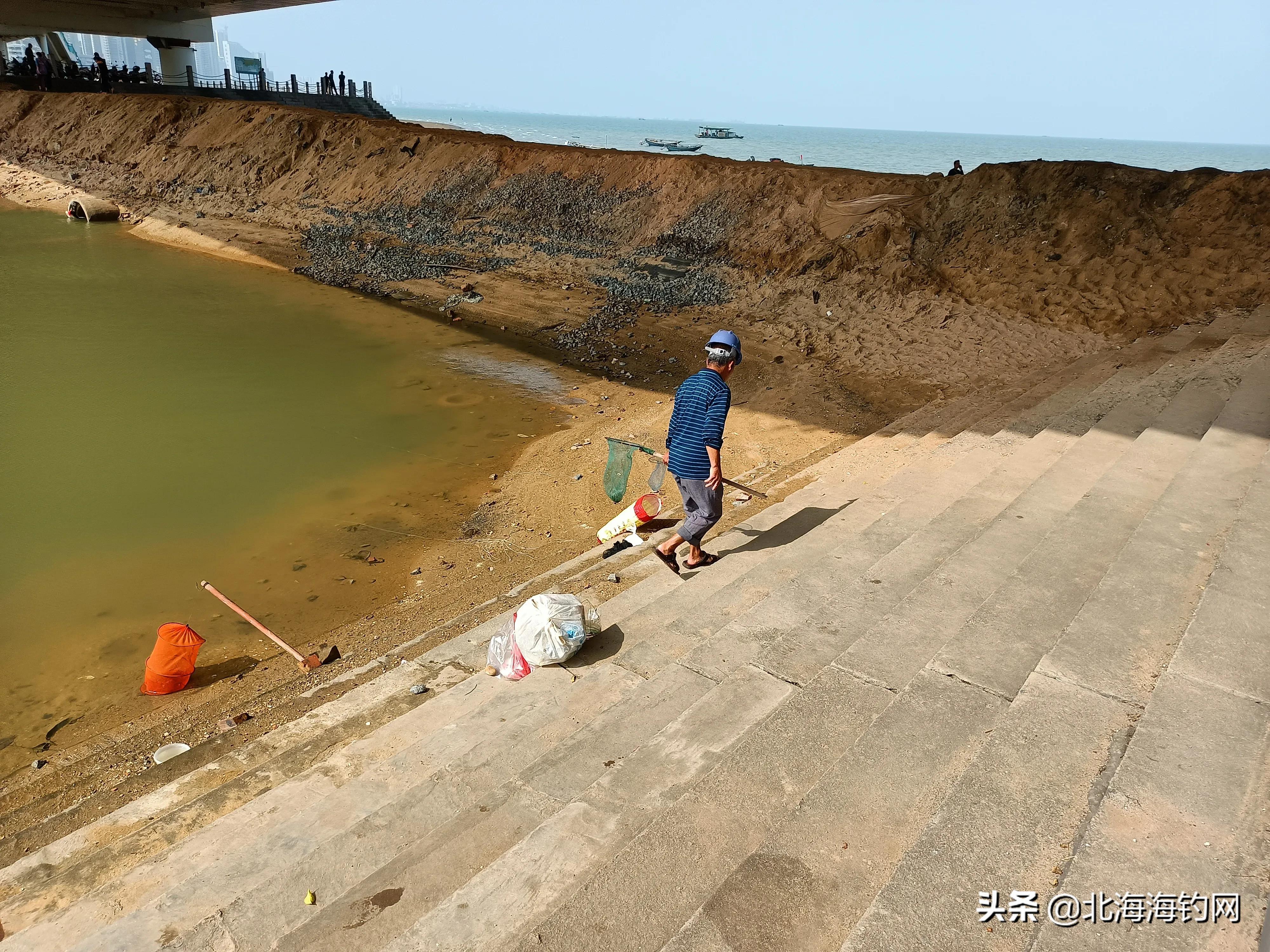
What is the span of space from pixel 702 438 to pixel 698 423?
10 centimetres

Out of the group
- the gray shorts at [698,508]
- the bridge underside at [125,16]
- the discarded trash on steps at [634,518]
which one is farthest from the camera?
the bridge underside at [125,16]

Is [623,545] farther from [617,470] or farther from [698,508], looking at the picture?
[698,508]

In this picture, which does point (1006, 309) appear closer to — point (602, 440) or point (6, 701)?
point (602, 440)

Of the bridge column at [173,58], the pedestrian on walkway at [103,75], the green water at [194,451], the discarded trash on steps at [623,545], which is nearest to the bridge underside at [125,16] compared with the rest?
the bridge column at [173,58]

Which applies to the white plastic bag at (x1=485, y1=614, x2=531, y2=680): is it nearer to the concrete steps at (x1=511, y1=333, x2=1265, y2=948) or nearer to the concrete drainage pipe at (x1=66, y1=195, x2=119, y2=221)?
the concrete steps at (x1=511, y1=333, x2=1265, y2=948)

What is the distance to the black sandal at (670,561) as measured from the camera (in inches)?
221

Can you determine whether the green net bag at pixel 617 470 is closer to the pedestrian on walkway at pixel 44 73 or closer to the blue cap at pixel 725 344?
the blue cap at pixel 725 344

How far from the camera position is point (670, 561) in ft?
18.5

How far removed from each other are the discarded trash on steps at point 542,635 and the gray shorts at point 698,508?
117cm

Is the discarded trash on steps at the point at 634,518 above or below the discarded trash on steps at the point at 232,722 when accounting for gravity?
above

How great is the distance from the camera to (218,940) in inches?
105

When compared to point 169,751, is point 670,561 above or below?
above

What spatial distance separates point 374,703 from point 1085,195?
1391cm

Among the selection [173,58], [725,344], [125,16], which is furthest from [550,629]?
[173,58]
